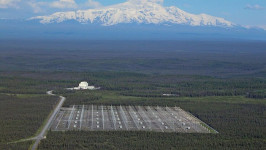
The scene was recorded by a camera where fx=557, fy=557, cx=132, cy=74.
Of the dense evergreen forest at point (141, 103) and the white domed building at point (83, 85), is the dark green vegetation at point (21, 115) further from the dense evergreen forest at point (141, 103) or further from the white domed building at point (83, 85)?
the white domed building at point (83, 85)

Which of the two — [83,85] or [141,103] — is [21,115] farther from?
[83,85]

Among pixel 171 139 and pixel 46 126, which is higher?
pixel 46 126

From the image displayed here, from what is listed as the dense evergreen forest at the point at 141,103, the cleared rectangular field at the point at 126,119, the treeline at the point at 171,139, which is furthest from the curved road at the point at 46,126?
the dense evergreen forest at the point at 141,103

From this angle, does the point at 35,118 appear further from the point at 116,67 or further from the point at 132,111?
the point at 116,67

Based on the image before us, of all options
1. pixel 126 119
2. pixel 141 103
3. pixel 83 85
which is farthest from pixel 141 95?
pixel 126 119

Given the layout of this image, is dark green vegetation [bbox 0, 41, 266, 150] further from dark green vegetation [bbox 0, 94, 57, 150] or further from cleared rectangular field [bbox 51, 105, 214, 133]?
cleared rectangular field [bbox 51, 105, 214, 133]

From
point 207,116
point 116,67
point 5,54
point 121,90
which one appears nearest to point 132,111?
point 207,116
